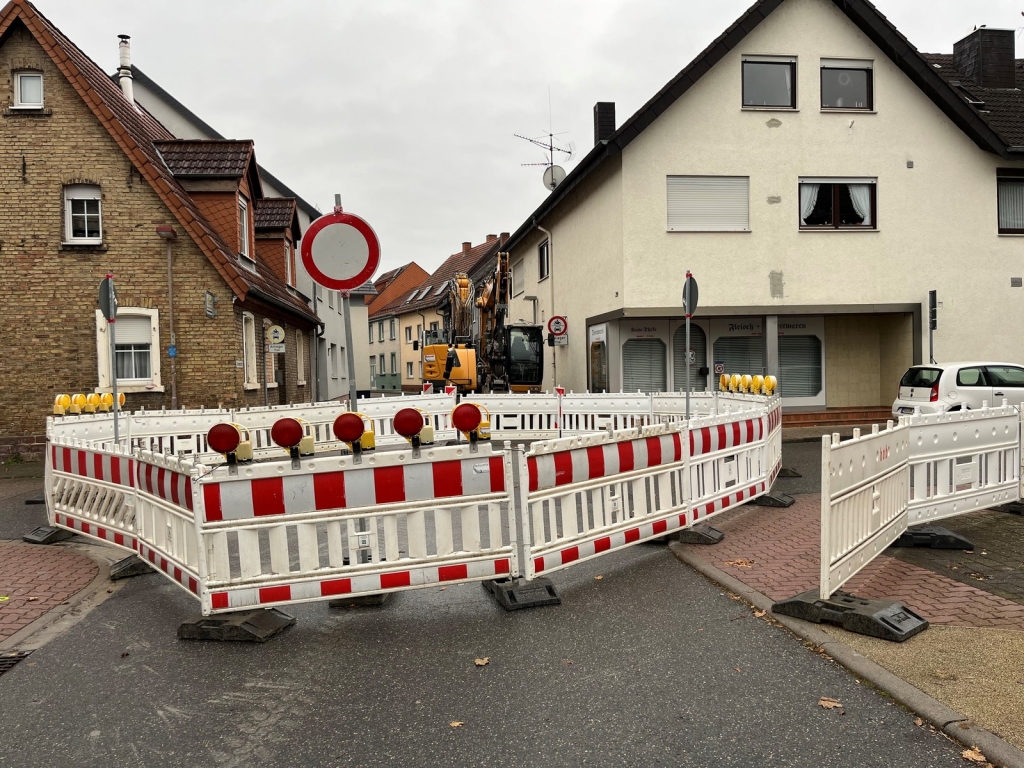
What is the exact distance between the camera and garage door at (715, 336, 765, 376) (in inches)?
777

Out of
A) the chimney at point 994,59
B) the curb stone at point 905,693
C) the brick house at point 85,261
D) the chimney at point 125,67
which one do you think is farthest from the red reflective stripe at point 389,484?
the chimney at point 125,67

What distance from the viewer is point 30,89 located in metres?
15.6

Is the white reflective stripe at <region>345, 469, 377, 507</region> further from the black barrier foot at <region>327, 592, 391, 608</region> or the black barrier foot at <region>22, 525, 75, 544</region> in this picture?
the black barrier foot at <region>22, 525, 75, 544</region>

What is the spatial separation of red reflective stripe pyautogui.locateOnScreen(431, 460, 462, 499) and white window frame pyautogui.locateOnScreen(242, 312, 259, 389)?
44.0 ft

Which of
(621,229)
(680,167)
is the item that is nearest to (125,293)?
(621,229)

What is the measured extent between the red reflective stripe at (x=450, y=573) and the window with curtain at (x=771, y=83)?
16.8 metres

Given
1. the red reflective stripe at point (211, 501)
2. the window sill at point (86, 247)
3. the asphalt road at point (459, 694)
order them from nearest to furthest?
1. the asphalt road at point (459, 694)
2. the red reflective stripe at point (211, 501)
3. the window sill at point (86, 247)

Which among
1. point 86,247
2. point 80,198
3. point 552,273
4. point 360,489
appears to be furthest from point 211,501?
point 552,273

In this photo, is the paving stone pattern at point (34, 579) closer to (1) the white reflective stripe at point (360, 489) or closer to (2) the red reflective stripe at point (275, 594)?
(2) the red reflective stripe at point (275, 594)

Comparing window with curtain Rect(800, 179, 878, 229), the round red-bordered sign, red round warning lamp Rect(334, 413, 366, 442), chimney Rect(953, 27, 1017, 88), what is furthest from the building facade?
red round warning lamp Rect(334, 413, 366, 442)

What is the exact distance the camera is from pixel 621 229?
60.1 feet

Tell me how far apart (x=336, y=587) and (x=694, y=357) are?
16081mm

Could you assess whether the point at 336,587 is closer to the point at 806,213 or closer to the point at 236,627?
the point at 236,627

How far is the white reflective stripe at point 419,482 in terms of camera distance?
5047 mm
